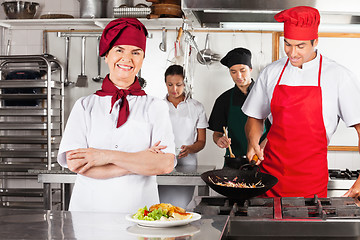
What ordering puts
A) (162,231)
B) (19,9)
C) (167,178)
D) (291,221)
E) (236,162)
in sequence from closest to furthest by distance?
(162,231) → (291,221) → (236,162) → (167,178) → (19,9)

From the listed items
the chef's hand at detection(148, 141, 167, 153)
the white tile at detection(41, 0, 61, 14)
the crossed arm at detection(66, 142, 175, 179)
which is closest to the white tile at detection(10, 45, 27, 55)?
the white tile at detection(41, 0, 61, 14)

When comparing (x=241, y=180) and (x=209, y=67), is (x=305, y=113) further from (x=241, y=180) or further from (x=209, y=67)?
(x=209, y=67)

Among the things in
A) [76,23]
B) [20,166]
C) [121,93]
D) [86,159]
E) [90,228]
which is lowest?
[20,166]

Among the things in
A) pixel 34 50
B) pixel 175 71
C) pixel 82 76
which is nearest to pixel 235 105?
pixel 175 71

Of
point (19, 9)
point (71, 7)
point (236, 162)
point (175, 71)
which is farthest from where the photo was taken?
point (71, 7)

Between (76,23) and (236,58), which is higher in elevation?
(76,23)

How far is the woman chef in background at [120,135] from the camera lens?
2.20 metres

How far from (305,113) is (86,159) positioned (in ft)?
4.11

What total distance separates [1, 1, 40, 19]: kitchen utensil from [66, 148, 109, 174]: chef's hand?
3748 millimetres

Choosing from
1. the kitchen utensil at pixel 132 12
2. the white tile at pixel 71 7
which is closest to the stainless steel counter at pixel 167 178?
the kitchen utensil at pixel 132 12

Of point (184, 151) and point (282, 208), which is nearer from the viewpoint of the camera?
point (282, 208)

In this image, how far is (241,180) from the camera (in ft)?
8.58

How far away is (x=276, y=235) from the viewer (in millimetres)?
1952

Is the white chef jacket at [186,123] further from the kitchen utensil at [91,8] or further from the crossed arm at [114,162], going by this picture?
the crossed arm at [114,162]
